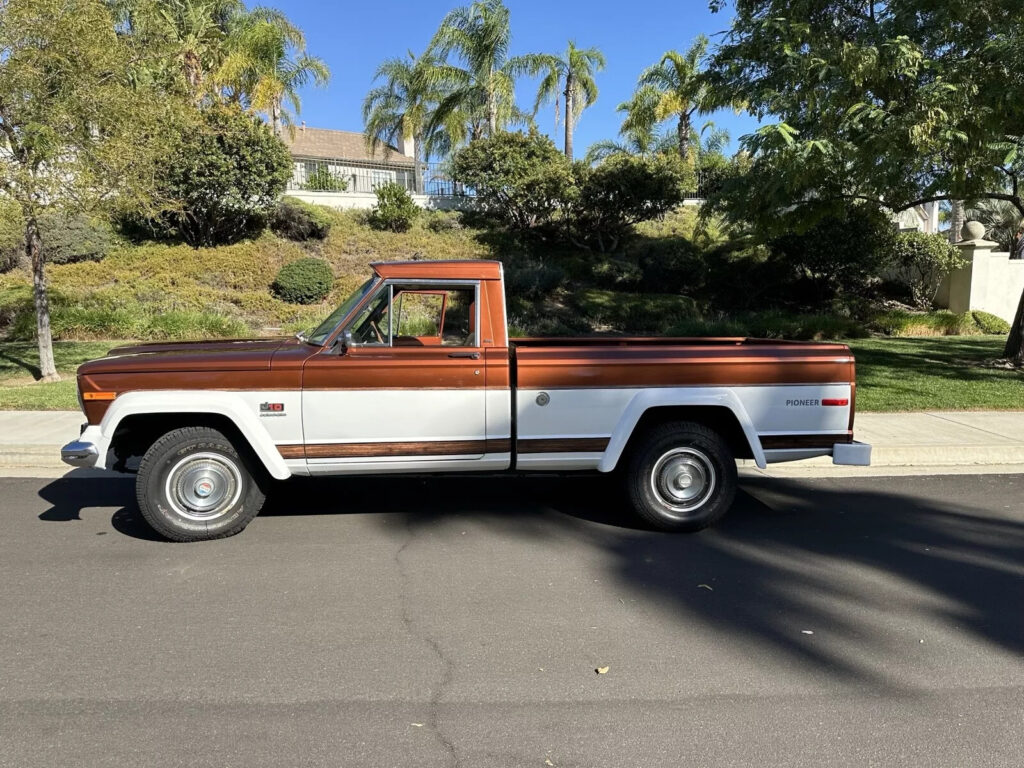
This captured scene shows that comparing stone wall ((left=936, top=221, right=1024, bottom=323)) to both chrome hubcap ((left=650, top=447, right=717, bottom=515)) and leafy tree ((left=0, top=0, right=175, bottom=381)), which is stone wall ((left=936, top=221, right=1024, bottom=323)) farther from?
leafy tree ((left=0, top=0, right=175, bottom=381))

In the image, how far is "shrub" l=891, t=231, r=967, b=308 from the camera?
19922mm

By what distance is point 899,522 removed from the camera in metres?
5.71

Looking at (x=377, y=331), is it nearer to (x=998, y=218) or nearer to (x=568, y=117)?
(x=568, y=117)

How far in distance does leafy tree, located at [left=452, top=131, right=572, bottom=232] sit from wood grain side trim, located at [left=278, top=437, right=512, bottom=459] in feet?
60.5

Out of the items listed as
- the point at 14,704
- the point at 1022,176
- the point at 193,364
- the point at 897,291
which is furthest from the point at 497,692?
the point at 897,291

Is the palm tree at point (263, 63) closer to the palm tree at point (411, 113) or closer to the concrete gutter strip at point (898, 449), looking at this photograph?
the palm tree at point (411, 113)

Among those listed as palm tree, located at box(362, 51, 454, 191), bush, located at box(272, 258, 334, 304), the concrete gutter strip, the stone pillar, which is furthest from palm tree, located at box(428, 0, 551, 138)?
the concrete gutter strip

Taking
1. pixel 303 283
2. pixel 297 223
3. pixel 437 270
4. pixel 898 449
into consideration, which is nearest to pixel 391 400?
pixel 437 270

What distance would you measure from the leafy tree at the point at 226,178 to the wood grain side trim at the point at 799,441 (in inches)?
712

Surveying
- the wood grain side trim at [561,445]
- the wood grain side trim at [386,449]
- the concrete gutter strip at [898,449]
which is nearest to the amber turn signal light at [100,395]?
the wood grain side trim at [386,449]

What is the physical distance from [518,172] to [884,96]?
13795 millimetres

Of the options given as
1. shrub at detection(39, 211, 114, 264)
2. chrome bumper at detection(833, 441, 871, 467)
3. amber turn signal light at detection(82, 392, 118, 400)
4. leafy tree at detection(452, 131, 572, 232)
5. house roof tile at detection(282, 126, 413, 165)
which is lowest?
chrome bumper at detection(833, 441, 871, 467)

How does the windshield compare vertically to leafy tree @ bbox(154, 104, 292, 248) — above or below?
below

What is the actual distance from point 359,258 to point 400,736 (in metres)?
20.2
